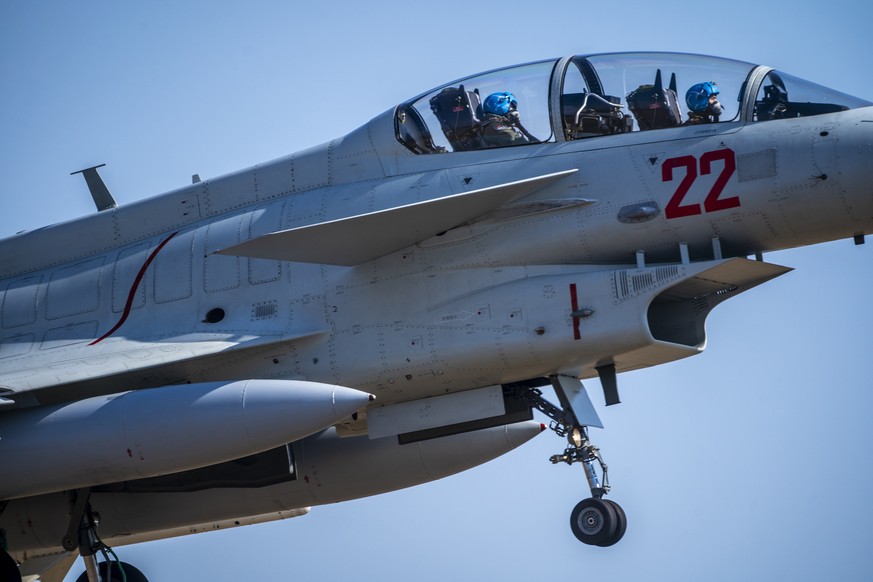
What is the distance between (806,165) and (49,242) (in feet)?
27.2

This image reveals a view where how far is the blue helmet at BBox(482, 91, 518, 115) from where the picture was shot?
1168 centimetres

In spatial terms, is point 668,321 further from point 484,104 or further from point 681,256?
point 484,104

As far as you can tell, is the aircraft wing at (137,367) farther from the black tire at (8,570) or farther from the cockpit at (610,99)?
the cockpit at (610,99)

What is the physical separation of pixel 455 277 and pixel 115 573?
5654 millimetres

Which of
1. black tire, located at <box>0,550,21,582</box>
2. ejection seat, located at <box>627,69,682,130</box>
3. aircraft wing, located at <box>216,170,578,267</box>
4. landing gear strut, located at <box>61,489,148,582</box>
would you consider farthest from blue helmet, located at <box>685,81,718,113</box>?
black tire, located at <box>0,550,21,582</box>

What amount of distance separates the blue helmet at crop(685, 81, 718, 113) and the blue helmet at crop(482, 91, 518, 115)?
159cm

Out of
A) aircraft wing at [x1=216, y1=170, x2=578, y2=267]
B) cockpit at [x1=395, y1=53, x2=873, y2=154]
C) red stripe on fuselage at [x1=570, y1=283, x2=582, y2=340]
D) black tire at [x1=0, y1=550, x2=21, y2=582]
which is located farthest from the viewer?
black tire at [x1=0, y1=550, x2=21, y2=582]

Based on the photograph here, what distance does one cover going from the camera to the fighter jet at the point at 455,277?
11008 millimetres

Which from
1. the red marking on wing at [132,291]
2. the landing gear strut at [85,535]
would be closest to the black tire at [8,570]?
the landing gear strut at [85,535]

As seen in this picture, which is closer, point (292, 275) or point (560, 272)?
point (560, 272)

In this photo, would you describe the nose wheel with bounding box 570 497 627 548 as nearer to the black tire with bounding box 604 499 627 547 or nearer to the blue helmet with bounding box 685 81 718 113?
the black tire with bounding box 604 499 627 547

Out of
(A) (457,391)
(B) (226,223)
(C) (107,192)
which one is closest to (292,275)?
→ (B) (226,223)

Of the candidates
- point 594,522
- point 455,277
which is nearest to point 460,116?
point 455,277

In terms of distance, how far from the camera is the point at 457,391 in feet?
39.0
